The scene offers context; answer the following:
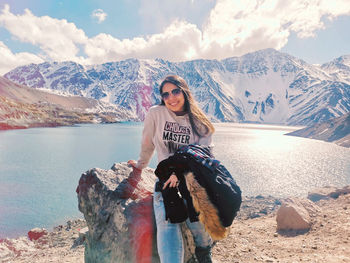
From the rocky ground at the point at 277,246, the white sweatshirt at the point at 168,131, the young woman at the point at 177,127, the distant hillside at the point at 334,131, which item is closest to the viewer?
the young woman at the point at 177,127

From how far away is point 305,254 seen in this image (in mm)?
7625

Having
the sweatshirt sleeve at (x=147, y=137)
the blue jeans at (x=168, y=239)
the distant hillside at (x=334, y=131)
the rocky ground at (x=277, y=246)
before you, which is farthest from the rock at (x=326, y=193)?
the distant hillside at (x=334, y=131)

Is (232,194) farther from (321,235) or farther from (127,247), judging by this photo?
(321,235)

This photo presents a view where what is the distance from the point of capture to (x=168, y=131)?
15.6 feet

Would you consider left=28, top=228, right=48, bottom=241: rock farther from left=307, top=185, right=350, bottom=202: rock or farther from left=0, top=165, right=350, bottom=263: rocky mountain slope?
left=307, top=185, right=350, bottom=202: rock

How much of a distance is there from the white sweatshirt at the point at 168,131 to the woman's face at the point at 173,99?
0.36ft

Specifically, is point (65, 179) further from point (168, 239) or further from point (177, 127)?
point (168, 239)

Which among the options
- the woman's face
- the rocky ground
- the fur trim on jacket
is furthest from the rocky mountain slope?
the woman's face

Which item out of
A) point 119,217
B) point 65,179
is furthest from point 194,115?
point 65,179

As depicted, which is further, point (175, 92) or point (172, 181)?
point (175, 92)

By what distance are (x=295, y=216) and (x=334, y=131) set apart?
370 ft

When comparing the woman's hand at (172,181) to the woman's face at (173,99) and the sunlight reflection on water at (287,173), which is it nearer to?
the woman's face at (173,99)

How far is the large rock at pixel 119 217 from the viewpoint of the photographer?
203 inches

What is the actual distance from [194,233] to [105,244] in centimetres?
263
